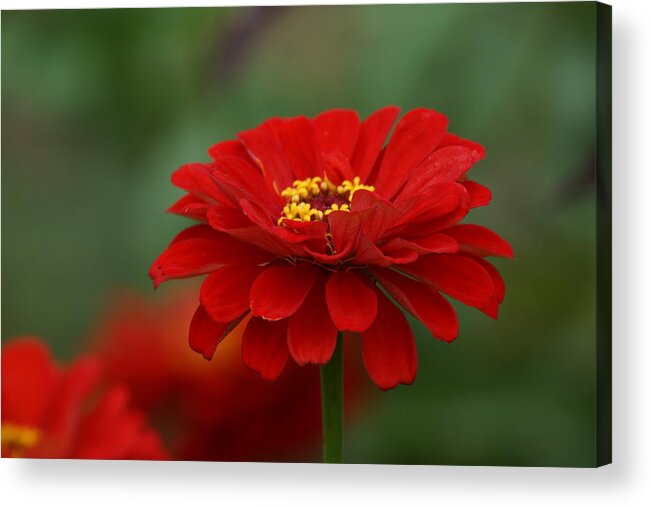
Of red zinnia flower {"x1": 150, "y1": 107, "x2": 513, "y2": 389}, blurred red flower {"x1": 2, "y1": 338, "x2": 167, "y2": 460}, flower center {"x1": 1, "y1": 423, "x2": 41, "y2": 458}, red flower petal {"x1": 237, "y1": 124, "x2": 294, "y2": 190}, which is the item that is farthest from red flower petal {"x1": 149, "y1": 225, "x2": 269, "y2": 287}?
flower center {"x1": 1, "y1": 423, "x2": 41, "y2": 458}

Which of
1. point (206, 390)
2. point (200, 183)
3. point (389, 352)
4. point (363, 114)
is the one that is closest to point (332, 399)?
point (389, 352)

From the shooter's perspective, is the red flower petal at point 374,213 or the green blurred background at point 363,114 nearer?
the red flower petal at point 374,213

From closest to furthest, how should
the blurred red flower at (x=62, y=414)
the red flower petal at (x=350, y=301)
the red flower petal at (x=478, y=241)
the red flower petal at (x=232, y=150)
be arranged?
the red flower petal at (x=350, y=301) < the red flower petal at (x=478, y=241) < the red flower petal at (x=232, y=150) < the blurred red flower at (x=62, y=414)

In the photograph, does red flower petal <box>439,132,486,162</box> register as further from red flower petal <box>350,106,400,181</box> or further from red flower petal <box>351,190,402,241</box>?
red flower petal <box>351,190,402,241</box>

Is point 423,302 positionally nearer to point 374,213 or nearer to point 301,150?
point 374,213

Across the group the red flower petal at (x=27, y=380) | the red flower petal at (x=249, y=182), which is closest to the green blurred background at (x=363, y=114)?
the red flower petal at (x=27, y=380)

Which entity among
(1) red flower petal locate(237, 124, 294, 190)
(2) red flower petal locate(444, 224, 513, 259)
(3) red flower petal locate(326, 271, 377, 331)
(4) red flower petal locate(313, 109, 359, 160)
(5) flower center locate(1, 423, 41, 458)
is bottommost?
(5) flower center locate(1, 423, 41, 458)

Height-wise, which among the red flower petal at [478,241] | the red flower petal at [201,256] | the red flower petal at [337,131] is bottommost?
the red flower petal at [201,256]

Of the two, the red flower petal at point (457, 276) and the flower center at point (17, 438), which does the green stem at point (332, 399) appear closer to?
the red flower petal at point (457, 276)
